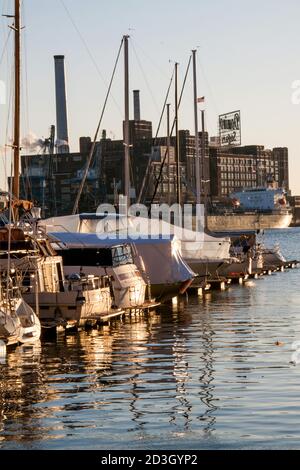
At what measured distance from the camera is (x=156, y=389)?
2666cm

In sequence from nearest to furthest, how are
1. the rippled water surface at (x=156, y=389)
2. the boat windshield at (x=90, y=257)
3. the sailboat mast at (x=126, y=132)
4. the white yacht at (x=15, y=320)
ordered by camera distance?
the rippled water surface at (x=156, y=389)
the white yacht at (x=15, y=320)
the boat windshield at (x=90, y=257)
the sailboat mast at (x=126, y=132)

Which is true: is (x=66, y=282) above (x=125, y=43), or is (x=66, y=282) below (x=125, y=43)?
below

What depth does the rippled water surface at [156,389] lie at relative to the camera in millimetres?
21031

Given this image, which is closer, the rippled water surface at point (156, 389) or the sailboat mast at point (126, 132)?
the rippled water surface at point (156, 389)

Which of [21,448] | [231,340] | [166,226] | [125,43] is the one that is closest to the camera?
[21,448]

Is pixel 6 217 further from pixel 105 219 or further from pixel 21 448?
pixel 21 448

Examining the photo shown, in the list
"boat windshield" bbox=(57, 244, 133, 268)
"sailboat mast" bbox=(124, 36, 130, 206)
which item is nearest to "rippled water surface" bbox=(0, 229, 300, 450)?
"boat windshield" bbox=(57, 244, 133, 268)

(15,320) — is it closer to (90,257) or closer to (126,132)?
(90,257)

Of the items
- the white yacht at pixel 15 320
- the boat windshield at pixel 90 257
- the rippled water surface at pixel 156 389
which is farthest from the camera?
the boat windshield at pixel 90 257

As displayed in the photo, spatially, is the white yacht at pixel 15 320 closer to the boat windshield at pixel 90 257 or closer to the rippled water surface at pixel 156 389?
the rippled water surface at pixel 156 389

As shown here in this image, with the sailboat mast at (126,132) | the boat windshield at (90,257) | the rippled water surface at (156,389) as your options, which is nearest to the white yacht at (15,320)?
the rippled water surface at (156,389)

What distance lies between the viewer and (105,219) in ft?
184

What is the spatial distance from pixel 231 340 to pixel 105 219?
19.3 m

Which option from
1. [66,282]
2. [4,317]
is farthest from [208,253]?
[4,317]
